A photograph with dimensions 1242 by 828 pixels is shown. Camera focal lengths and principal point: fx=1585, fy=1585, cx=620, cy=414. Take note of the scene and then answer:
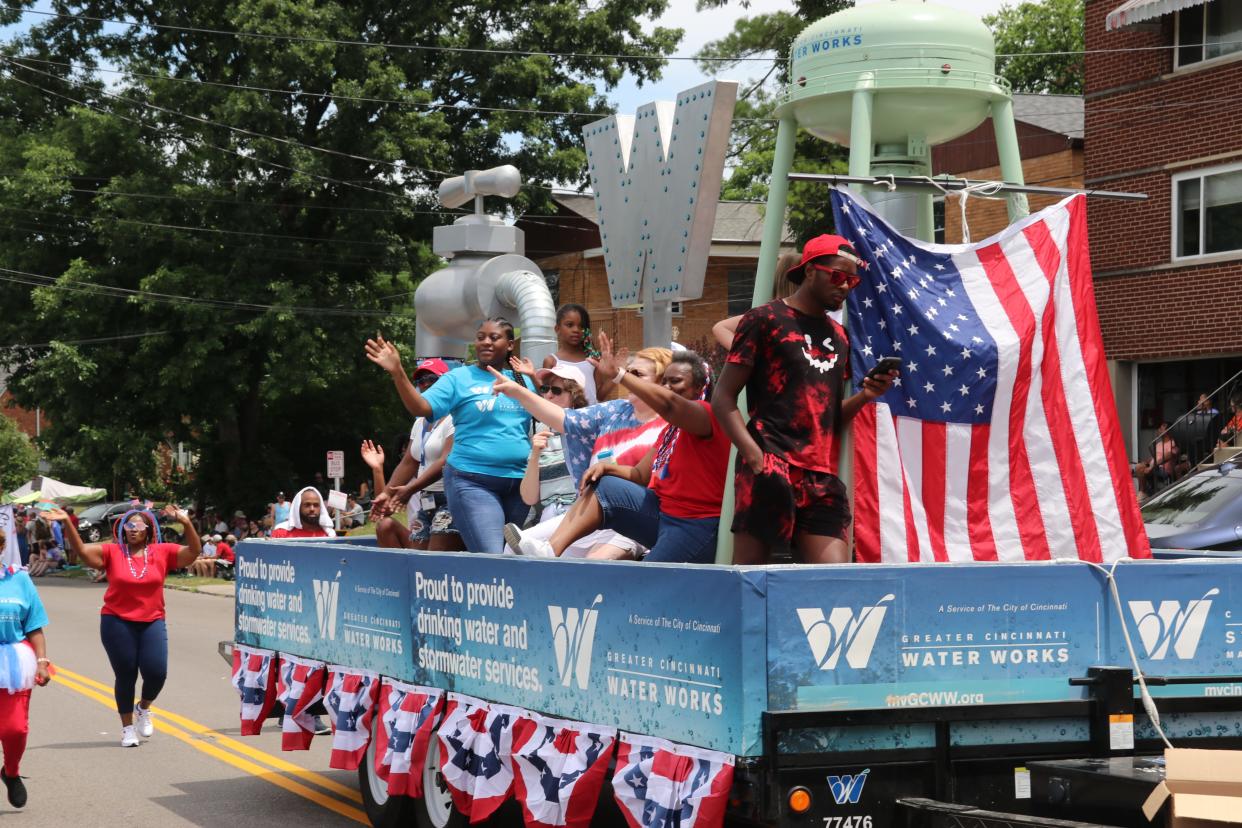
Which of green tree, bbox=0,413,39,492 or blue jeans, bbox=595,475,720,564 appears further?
green tree, bbox=0,413,39,492

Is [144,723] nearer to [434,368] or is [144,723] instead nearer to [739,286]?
[434,368]

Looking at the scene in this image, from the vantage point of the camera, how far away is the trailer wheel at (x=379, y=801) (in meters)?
7.78

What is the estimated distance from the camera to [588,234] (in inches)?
1881

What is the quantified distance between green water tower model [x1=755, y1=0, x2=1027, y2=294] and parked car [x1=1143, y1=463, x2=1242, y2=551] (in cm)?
710

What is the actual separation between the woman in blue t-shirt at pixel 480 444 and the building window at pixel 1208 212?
17934mm

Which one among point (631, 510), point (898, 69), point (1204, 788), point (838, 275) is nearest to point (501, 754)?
point (631, 510)

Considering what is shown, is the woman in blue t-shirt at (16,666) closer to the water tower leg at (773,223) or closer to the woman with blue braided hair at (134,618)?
the woman with blue braided hair at (134,618)

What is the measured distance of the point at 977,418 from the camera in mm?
6582

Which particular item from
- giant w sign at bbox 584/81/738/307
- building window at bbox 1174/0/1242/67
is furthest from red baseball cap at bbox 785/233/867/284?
building window at bbox 1174/0/1242/67

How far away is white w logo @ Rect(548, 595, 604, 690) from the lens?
5.99 m

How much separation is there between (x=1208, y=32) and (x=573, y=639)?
21.5 m

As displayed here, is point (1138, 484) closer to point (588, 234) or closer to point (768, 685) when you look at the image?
point (768, 685)

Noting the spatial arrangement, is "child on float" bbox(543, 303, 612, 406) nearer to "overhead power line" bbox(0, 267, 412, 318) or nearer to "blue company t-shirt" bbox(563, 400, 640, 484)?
"blue company t-shirt" bbox(563, 400, 640, 484)

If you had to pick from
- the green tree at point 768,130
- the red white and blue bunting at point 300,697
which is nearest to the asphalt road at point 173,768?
the red white and blue bunting at point 300,697
